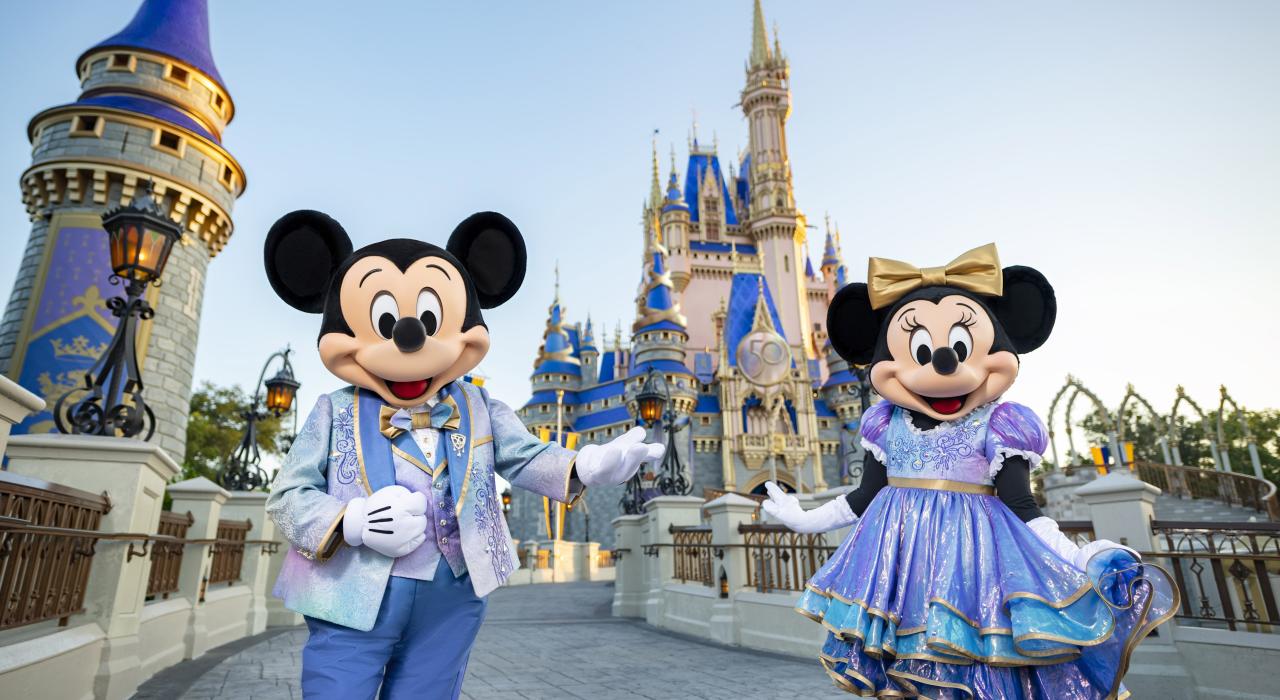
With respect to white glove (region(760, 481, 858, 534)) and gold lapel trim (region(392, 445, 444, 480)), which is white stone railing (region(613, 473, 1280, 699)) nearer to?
white glove (region(760, 481, 858, 534))

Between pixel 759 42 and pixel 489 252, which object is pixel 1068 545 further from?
pixel 759 42

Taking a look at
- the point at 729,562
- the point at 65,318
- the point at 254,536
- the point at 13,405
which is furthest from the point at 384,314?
the point at 65,318

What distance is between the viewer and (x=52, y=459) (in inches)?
161

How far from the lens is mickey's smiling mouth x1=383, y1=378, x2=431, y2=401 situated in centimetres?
260

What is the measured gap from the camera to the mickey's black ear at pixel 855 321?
3641 mm

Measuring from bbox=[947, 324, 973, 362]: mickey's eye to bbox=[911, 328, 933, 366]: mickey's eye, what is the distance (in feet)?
0.28

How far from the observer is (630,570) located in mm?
10875

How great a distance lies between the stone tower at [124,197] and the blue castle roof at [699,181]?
99.2ft

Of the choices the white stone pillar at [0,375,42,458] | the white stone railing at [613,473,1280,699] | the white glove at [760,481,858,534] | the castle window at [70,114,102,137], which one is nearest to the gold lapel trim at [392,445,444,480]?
the white stone pillar at [0,375,42,458]

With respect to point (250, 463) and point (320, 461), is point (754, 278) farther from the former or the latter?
point (320, 461)

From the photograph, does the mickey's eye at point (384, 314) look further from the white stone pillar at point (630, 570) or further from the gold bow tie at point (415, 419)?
the white stone pillar at point (630, 570)

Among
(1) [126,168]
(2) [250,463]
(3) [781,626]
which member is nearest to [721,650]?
(3) [781,626]

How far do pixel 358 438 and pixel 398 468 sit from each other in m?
0.19

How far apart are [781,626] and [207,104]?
18.5 m
